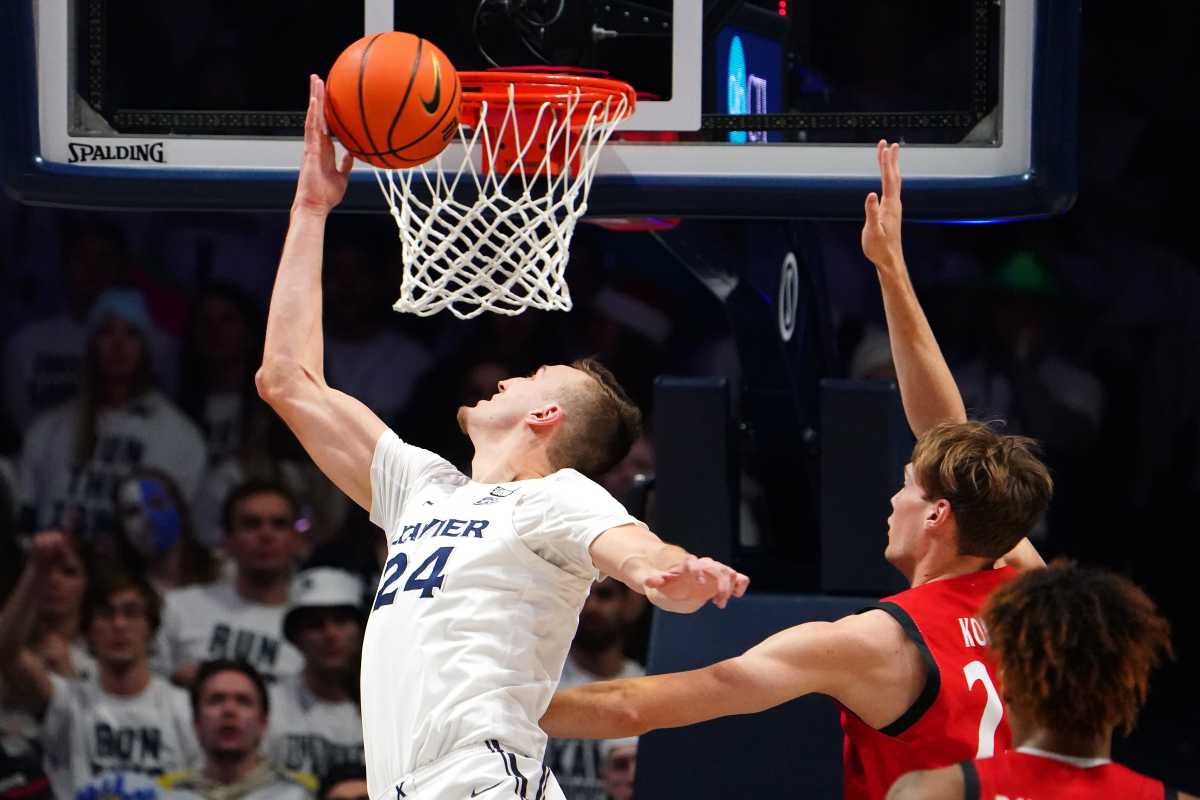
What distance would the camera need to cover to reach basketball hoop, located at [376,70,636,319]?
342cm

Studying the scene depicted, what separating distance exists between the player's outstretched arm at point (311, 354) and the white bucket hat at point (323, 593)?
2575 millimetres

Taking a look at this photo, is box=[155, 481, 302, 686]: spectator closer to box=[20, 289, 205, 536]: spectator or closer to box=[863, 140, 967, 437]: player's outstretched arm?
box=[20, 289, 205, 536]: spectator

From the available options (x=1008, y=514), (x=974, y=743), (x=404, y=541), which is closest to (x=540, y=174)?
(x=404, y=541)

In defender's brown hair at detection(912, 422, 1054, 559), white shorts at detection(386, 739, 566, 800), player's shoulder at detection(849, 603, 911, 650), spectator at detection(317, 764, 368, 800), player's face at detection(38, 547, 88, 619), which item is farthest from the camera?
player's face at detection(38, 547, 88, 619)

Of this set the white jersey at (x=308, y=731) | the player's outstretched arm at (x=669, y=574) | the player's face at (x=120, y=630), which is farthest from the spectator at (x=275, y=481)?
the player's outstretched arm at (x=669, y=574)

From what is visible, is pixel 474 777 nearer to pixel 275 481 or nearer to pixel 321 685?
pixel 321 685

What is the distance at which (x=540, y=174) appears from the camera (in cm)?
358

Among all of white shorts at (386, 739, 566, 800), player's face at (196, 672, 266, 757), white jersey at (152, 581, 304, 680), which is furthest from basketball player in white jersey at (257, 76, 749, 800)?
white jersey at (152, 581, 304, 680)

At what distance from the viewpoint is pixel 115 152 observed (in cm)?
369

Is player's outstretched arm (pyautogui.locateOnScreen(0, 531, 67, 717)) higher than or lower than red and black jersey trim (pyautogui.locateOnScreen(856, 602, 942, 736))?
lower

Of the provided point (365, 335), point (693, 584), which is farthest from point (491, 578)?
point (365, 335)

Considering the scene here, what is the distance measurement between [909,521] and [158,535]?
3.69 m

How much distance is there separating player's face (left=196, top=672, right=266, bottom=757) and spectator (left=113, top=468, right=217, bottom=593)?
492mm

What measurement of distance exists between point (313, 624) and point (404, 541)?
2896 mm
